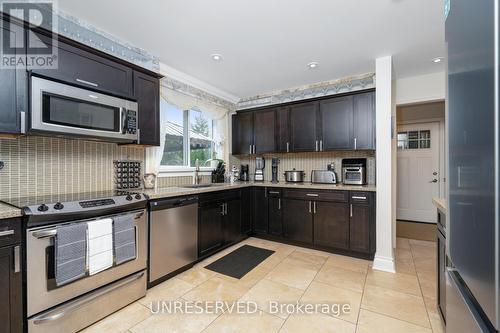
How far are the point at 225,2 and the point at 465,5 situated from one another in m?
1.63

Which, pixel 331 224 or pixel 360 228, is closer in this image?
pixel 360 228

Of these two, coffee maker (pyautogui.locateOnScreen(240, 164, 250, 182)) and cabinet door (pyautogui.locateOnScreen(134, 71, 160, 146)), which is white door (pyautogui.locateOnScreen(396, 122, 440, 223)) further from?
cabinet door (pyautogui.locateOnScreen(134, 71, 160, 146))

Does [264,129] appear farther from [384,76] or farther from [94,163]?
[94,163]

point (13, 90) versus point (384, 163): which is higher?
point (13, 90)

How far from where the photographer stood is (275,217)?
3.57m

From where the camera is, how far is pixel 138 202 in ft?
6.72

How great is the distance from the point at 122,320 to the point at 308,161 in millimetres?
3190

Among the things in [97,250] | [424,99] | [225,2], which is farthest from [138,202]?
[424,99]

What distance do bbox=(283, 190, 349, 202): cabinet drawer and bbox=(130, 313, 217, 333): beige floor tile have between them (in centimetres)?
197

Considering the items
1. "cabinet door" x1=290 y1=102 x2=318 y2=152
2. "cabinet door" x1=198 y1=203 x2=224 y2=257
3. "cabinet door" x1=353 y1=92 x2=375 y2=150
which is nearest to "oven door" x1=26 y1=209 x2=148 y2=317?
"cabinet door" x1=198 y1=203 x2=224 y2=257

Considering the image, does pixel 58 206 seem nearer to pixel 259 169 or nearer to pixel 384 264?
pixel 259 169

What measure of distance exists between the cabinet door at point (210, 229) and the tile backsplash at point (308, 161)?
4.72 ft

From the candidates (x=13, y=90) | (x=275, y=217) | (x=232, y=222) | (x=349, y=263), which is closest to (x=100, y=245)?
(x=13, y=90)

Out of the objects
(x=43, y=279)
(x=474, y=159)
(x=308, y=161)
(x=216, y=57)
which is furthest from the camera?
(x=308, y=161)
